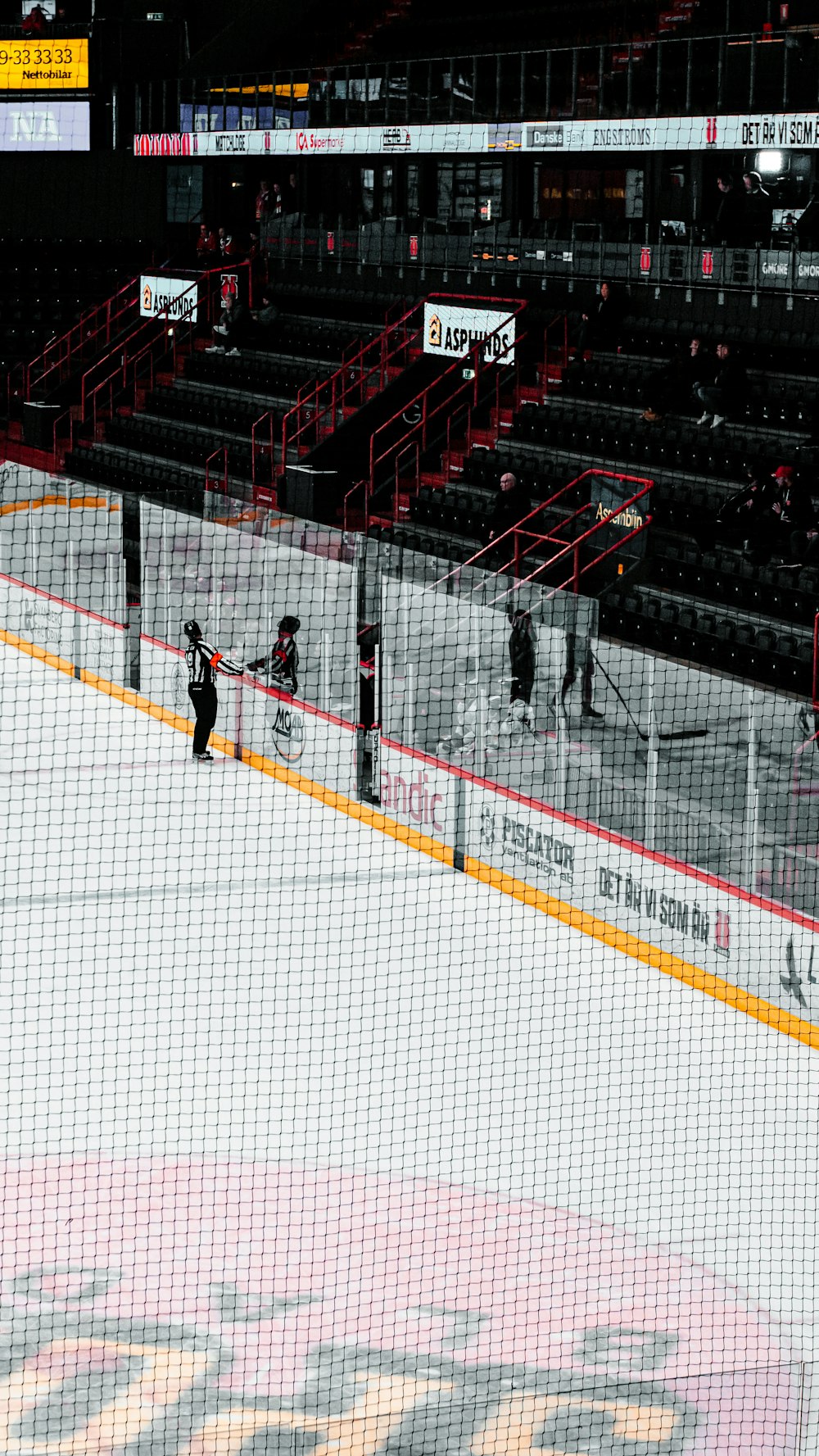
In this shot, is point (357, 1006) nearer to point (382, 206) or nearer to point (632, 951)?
point (632, 951)

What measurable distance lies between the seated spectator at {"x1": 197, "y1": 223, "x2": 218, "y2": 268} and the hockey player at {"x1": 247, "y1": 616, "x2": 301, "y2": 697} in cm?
1372

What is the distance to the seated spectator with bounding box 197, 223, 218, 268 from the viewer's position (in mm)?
25125

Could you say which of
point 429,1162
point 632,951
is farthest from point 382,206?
point 429,1162

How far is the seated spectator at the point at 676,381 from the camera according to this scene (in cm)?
1588

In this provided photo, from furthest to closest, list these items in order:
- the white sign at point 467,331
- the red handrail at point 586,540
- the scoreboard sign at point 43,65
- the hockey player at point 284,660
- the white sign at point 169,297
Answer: the scoreboard sign at point 43,65 → the white sign at point 169,297 → the white sign at point 467,331 → the red handrail at point 586,540 → the hockey player at point 284,660

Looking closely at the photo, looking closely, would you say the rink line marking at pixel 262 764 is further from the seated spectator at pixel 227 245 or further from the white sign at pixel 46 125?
the white sign at pixel 46 125

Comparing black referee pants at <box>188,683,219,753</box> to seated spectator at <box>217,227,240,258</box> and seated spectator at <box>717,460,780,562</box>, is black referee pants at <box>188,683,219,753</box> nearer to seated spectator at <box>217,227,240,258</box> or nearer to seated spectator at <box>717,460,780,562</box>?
seated spectator at <box>717,460,780,562</box>

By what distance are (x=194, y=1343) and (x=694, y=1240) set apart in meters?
1.91

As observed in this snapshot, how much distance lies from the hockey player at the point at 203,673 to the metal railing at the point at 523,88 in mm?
6743

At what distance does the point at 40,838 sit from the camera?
11.5m

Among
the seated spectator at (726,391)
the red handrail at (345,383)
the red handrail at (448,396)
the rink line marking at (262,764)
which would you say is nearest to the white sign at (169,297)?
the red handrail at (345,383)

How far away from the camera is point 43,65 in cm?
2573

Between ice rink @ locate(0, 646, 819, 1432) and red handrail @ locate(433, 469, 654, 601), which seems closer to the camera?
ice rink @ locate(0, 646, 819, 1432)

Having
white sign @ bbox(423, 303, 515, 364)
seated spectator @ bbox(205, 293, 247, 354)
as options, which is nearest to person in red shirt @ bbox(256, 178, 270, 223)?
seated spectator @ bbox(205, 293, 247, 354)
